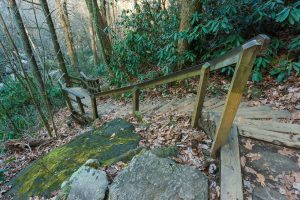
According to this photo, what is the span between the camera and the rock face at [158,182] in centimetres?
185

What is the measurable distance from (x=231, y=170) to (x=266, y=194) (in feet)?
1.05

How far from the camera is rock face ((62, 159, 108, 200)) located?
208 centimetres

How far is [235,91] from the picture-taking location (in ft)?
5.63

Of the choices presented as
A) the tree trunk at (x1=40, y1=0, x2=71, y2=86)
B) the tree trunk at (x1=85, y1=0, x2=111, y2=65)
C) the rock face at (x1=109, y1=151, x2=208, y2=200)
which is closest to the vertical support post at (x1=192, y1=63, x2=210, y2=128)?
the rock face at (x1=109, y1=151, x2=208, y2=200)

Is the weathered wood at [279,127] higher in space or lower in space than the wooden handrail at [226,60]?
lower

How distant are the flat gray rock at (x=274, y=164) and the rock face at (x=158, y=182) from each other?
1.75ft

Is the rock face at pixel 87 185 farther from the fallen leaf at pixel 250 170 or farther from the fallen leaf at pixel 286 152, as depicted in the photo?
the fallen leaf at pixel 286 152

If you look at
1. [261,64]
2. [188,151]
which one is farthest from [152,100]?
[188,151]

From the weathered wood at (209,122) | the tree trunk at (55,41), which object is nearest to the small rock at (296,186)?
the weathered wood at (209,122)

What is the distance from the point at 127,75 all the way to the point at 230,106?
23.4 feet

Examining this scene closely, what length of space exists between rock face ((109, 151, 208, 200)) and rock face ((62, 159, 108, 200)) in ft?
0.46

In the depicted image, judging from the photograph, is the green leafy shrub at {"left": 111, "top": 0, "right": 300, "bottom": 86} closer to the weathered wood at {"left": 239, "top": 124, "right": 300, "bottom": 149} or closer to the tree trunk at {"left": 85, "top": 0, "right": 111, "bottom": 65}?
the tree trunk at {"left": 85, "top": 0, "right": 111, "bottom": 65}

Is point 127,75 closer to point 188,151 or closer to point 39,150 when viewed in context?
point 39,150

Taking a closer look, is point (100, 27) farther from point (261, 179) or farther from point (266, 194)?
point (266, 194)
